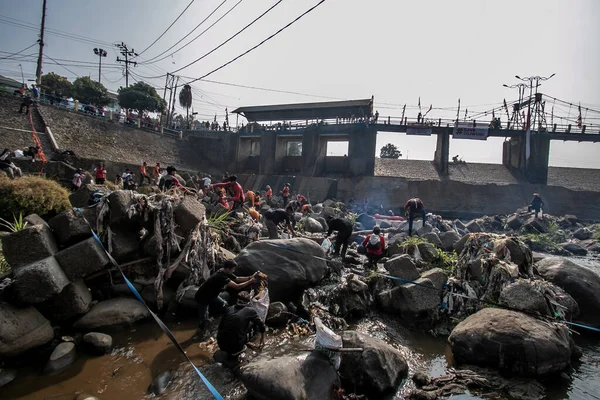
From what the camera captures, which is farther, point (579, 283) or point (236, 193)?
point (236, 193)

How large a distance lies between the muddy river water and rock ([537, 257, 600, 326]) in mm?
654

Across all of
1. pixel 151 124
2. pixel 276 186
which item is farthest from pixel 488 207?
pixel 151 124

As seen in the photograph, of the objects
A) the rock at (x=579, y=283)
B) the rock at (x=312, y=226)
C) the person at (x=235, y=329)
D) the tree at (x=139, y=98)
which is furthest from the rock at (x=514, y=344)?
the tree at (x=139, y=98)

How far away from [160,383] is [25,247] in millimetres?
2735

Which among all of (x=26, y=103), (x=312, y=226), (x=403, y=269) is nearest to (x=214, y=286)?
(x=403, y=269)

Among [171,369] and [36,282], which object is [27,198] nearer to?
[36,282]

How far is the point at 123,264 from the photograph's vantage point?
5414 millimetres

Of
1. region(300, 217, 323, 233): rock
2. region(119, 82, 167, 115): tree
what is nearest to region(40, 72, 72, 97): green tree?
region(119, 82, 167, 115): tree

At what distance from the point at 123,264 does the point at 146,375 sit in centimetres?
226

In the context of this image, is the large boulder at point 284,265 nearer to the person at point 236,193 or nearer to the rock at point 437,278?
the rock at point 437,278

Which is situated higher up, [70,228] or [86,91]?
[86,91]

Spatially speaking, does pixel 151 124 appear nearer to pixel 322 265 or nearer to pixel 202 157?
pixel 202 157

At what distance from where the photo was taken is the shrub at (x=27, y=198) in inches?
260

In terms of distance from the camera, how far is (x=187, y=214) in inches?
222
